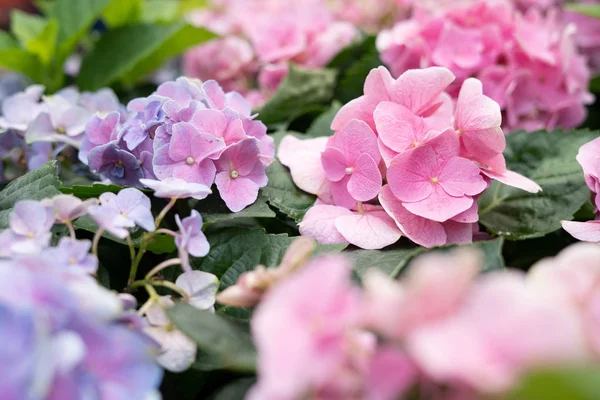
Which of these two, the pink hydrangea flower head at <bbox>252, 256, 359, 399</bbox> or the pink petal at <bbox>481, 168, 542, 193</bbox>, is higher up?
the pink hydrangea flower head at <bbox>252, 256, 359, 399</bbox>

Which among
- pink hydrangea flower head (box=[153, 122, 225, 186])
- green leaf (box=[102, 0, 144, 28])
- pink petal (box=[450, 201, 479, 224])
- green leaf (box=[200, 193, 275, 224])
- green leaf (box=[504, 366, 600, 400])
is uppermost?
green leaf (box=[504, 366, 600, 400])

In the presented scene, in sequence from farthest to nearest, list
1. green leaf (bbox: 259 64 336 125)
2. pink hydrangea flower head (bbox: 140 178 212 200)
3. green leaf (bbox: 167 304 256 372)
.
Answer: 1. green leaf (bbox: 259 64 336 125)
2. pink hydrangea flower head (bbox: 140 178 212 200)
3. green leaf (bbox: 167 304 256 372)

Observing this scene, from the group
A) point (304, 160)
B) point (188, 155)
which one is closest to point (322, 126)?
point (304, 160)

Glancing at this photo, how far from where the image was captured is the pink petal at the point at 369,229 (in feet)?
1.86

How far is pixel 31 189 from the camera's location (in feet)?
1.88

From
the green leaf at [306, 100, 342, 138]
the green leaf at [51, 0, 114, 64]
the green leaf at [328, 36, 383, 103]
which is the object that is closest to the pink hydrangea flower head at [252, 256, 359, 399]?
the green leaf at [306, 100, 342, 138]

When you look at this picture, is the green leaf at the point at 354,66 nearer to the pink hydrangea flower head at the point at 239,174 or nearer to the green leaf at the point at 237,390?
the pink hydrangea flower head at the point at 239,174

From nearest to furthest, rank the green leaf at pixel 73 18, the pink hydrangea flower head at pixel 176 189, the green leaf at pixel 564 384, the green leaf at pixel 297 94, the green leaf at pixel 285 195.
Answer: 1. the green leaf at pixel 564 384
2. the pink hydrangea flower head at pixel 176 189
3. the green leaf at pixel 285 195
4. the green leaf at pixel 297 94
5. the green leaf at pixel 73 18

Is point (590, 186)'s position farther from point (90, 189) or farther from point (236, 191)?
point (90, 189)

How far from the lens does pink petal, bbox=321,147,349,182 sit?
615mm

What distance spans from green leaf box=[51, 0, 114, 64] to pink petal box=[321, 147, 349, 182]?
599 mm

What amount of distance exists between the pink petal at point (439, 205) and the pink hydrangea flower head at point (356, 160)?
0.14ft

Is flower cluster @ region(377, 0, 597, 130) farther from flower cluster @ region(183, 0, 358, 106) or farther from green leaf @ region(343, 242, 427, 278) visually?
green leaf @ region(343, 242, 427, 278)

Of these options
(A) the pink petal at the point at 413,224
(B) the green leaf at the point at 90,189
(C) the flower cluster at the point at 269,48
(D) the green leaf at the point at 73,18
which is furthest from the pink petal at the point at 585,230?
(D) the green leaf at the point at 73,18
